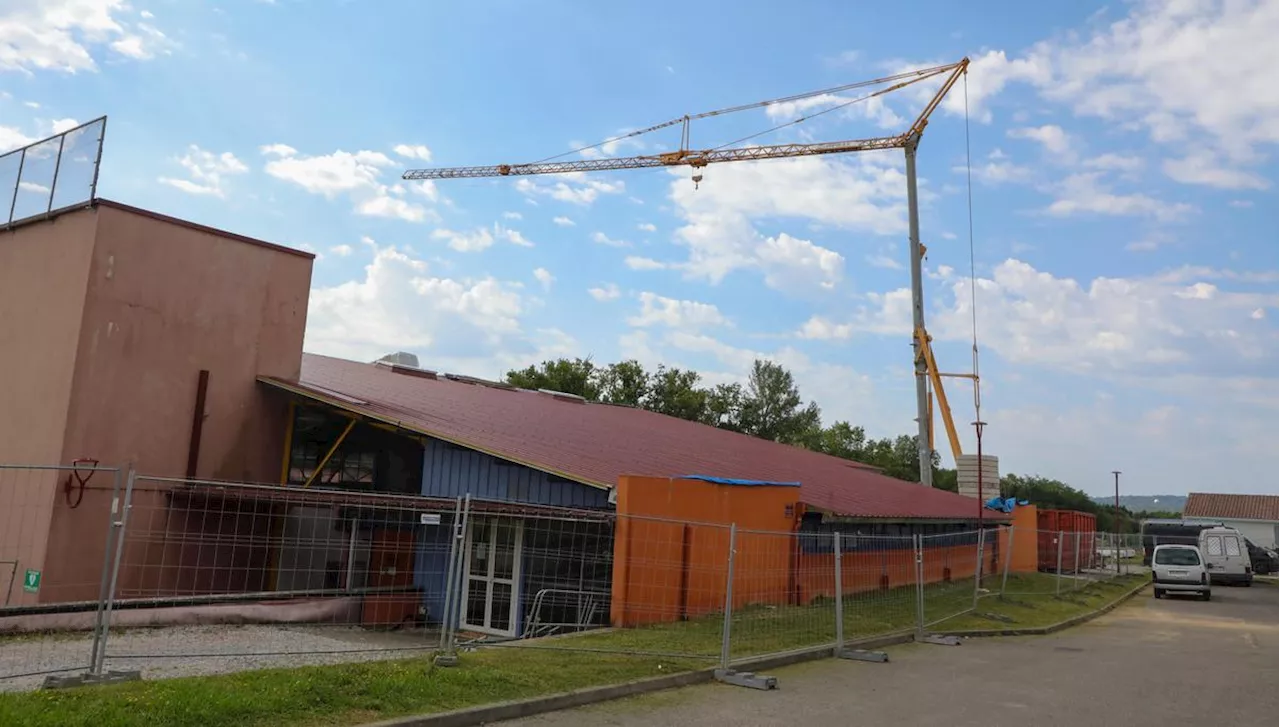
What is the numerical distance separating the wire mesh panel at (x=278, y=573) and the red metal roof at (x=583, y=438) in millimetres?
1965

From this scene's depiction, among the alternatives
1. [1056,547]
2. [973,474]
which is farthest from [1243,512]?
[1056,547]

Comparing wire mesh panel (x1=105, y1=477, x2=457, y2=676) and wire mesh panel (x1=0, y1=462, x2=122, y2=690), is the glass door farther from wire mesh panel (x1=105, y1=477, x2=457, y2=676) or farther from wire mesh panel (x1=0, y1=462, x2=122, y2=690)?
wire mesh panel (x1=0, y1=462, x2=122, y2=690)

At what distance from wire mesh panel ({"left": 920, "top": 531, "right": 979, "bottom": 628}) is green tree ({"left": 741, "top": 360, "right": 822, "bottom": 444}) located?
43898mm

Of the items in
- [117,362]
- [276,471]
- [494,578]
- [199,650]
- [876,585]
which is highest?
[117,362]

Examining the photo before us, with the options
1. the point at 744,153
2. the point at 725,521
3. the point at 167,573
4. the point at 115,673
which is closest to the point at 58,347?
the point at 167,573

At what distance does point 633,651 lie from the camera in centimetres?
1103

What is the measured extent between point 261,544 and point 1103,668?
1609cm

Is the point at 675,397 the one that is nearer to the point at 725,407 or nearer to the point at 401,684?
the point at 725,407

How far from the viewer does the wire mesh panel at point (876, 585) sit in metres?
15.5

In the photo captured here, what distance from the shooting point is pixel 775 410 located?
257ft

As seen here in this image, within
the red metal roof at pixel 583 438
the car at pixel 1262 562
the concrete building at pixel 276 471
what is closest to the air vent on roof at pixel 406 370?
the red metal roof at pixel 583 438

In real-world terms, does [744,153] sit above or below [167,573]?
above

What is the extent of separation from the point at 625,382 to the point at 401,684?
54.5m

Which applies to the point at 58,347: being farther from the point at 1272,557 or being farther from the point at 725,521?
the point at 1272,557
